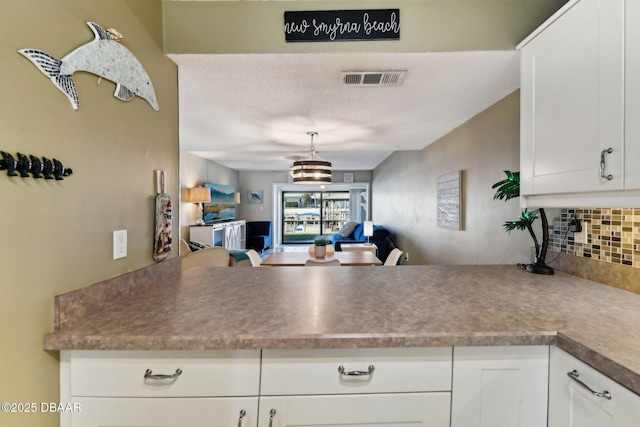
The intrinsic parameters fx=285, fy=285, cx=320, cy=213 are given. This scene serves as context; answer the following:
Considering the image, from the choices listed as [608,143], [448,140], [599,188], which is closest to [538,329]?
[599,188]

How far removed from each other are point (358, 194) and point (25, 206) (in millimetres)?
8881

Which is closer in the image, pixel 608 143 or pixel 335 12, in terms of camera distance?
pixel 608 143

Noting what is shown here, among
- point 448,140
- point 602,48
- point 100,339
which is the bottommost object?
point 100,339

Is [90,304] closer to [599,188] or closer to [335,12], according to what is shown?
[335,12]

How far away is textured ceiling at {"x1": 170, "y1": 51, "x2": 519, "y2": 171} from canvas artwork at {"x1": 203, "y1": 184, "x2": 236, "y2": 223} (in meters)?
3.04

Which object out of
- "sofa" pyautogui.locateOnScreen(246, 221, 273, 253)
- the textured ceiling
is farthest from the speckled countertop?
"sofa" pyautogui.locateOnScreen(246, 221, 273, 253)

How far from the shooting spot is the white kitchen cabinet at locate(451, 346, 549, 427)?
3.08 feet

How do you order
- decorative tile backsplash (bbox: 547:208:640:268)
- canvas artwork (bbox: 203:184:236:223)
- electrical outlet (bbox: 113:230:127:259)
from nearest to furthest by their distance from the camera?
electrical outlet (bbox: 113:230:127:259)
decorative tile backsplash (bbox: 547:208:640:268)
canvas artwork (bbox: 203:184:236:223)

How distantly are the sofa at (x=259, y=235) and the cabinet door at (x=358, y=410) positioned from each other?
295 inches

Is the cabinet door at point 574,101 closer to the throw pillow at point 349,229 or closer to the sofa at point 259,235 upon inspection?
the throw pillow at point 349,229

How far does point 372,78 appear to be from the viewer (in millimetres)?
1791

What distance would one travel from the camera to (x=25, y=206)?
2.68 ft

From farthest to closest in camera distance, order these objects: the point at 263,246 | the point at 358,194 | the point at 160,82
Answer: the point at 358,194
the point at 263,246
the point at 160,82

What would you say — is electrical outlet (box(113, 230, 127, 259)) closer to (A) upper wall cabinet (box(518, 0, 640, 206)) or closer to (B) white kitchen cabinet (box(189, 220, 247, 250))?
(A) upper wall cabinet (box(518, 0, 640, 206))
